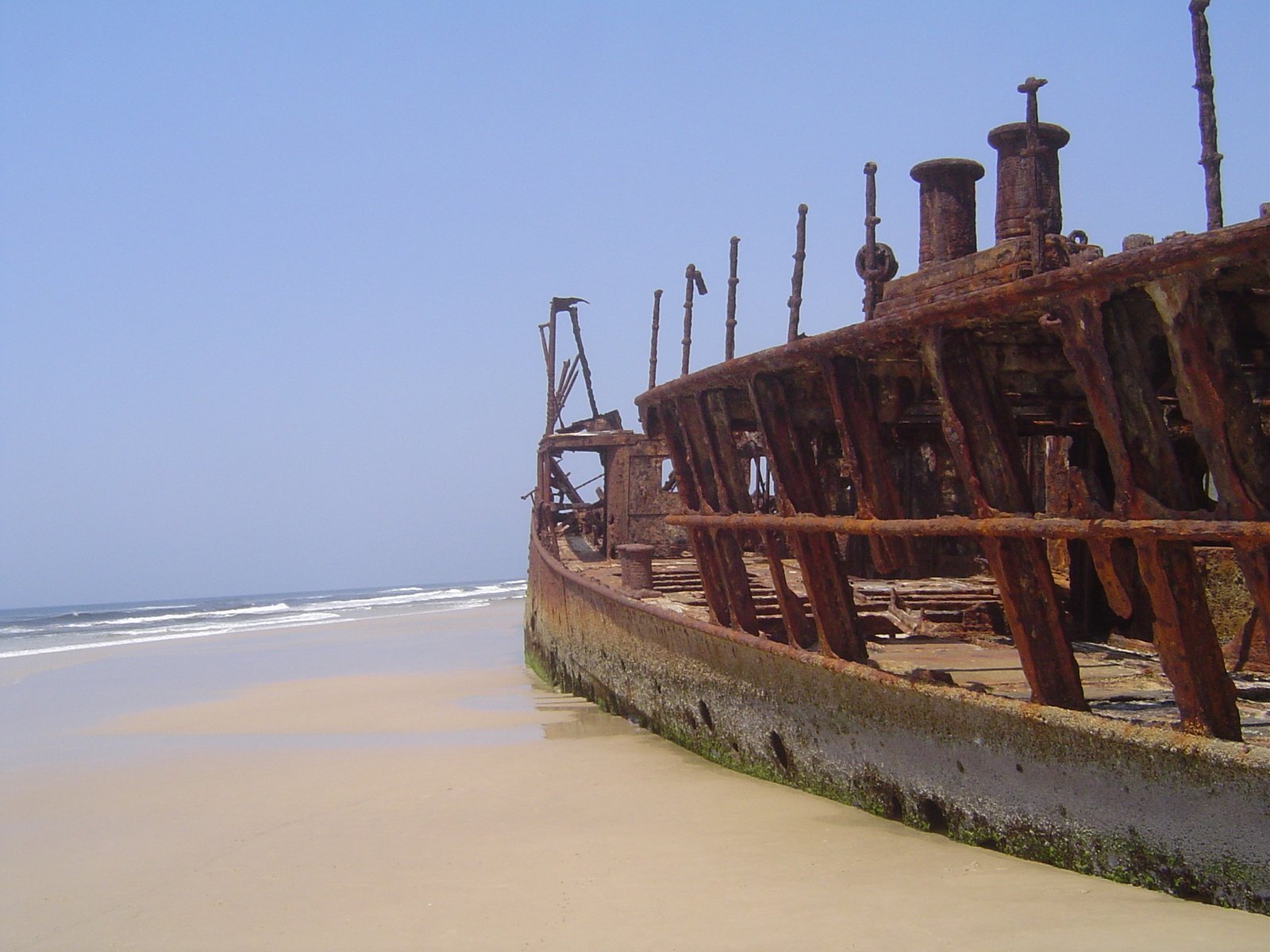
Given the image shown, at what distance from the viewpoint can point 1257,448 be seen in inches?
142

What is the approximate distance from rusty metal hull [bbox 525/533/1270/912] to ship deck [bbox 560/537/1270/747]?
0.68 feet

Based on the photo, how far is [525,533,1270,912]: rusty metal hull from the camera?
3.64 m

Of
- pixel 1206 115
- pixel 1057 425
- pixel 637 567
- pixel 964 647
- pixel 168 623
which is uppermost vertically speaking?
pixel 1206 115

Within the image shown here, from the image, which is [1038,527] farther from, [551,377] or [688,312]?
[551,377]

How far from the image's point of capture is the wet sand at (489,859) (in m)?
4.06

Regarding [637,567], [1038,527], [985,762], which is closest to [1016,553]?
[1038,527]

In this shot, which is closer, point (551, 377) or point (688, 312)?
point (688, 312)

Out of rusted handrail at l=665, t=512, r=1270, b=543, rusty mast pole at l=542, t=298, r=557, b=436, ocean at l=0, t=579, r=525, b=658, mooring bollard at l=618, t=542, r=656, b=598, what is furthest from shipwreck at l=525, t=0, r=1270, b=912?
ocean at l=0, t=579, r=525, b=658

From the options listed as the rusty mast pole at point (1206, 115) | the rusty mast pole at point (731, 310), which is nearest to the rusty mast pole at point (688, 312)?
the rusty mast pole at point (731, 310)

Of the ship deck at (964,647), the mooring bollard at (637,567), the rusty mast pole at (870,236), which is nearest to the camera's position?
the ship deck at (964,647)

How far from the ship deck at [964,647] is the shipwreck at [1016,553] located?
36mm

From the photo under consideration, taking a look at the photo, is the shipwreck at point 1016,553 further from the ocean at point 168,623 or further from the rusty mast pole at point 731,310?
the ocean at point 168,623

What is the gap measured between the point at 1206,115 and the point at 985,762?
8.83 ft

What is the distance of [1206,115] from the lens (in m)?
4.44
